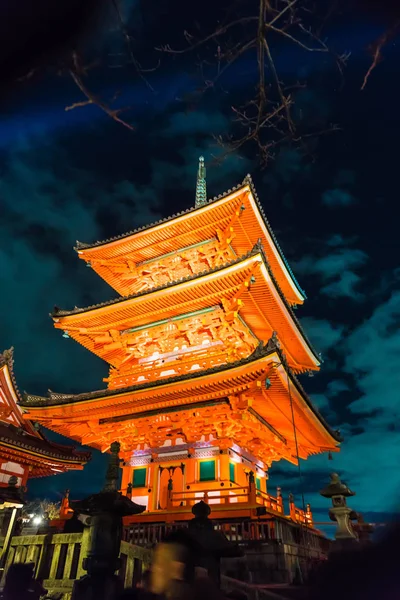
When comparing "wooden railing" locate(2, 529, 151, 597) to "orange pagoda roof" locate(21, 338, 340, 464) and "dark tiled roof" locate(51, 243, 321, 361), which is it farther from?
"dark tiled roof" locate(51, 243, 321, 361)

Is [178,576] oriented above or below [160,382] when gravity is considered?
below

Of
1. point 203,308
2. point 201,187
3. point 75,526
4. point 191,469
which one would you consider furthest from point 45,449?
point 201,187

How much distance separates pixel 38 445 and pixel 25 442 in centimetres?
111

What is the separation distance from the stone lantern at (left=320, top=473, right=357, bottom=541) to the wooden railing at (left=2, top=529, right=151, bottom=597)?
635 centimetres

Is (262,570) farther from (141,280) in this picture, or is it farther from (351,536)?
(141,280)

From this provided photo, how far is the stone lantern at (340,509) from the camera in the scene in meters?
10.7

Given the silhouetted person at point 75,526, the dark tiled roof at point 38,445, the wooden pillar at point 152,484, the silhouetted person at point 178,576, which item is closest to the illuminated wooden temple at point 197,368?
the wooden pillar at point 152,484

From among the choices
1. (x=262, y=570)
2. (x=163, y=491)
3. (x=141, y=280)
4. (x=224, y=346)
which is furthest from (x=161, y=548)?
(x=141, y=280)

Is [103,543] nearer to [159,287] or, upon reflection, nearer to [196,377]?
[196,377]

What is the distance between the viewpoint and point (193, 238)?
61.7 feet

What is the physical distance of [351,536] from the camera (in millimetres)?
10367

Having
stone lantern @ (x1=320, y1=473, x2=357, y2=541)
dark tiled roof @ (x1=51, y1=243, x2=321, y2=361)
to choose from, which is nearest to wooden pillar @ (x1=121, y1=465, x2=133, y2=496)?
dark tiled roof @ (x1=51, y1=243, x2=321, y2=361)

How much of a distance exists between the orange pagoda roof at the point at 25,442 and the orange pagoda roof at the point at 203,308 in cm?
437

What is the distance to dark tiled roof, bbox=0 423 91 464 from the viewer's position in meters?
16.4
